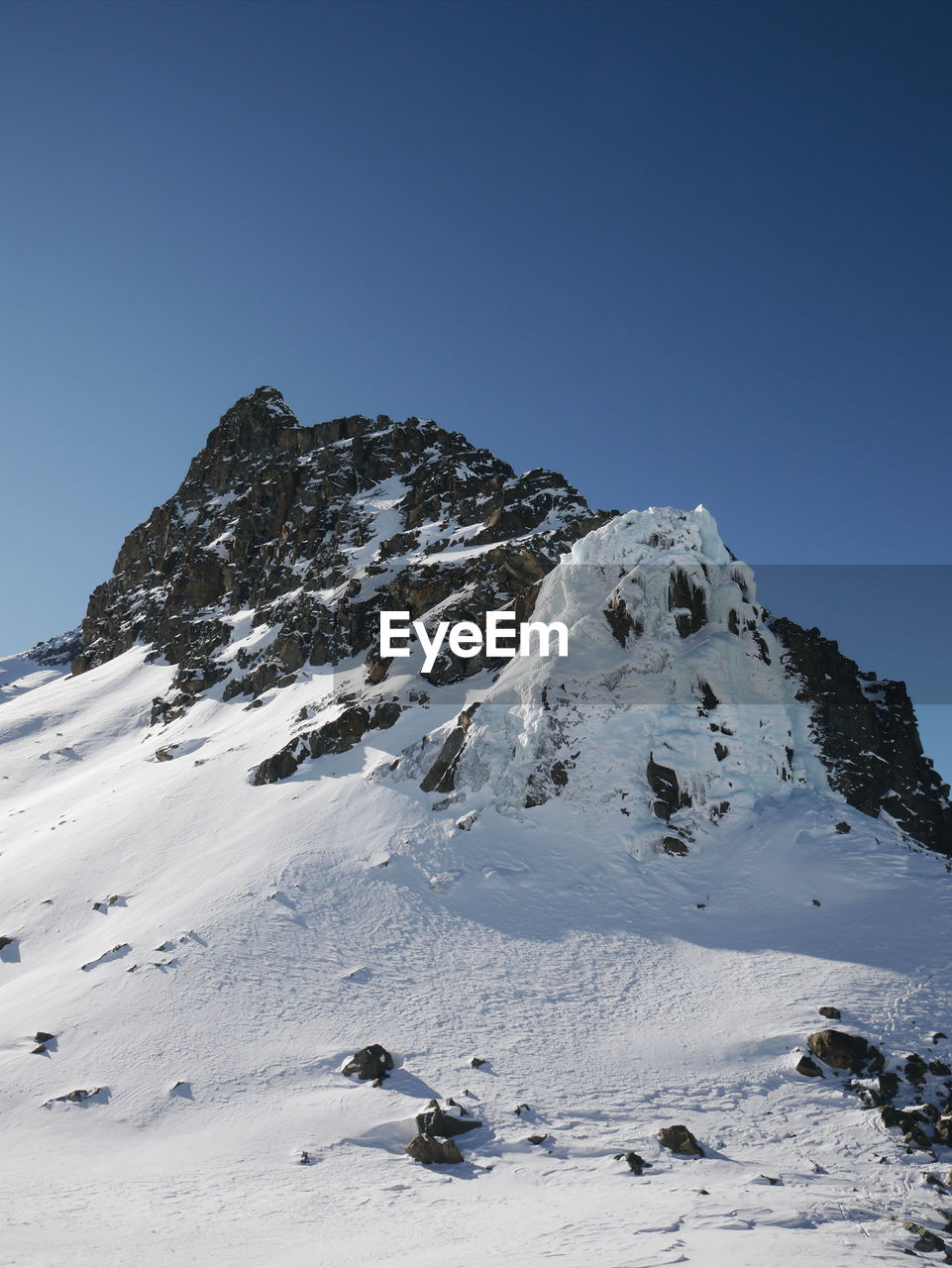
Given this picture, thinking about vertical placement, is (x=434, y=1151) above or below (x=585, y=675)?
below

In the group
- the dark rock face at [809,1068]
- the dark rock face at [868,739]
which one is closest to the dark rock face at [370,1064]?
the dark rock face at [809,1068]

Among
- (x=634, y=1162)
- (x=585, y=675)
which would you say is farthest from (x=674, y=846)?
(x=634, y=1162)

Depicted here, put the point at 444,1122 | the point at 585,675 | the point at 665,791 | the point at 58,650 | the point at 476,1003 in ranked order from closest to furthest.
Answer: the point at 444,1122 < the point at 476,1003 < the point at 665,791 < the point at 585,675 < the point at 58,650

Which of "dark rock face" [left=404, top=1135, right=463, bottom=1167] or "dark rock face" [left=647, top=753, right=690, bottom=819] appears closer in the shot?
"dark rock face" [left=404, top=1135, right=463, bottom=1167]

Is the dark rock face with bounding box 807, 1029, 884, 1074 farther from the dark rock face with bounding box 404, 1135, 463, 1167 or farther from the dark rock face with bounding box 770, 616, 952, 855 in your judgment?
the dark rock face with bounding box 770, 616, 952, 855

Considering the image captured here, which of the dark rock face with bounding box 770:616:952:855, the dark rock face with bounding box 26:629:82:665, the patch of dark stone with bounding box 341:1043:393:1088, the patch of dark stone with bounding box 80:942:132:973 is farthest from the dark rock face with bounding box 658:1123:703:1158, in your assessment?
the dark rock face with bounding box 26:629:82:665

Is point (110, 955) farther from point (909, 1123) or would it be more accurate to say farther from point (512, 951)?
point (909, 1123)

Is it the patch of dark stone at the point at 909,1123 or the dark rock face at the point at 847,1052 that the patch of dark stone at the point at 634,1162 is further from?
the dark rock face at the point at 847,1052
